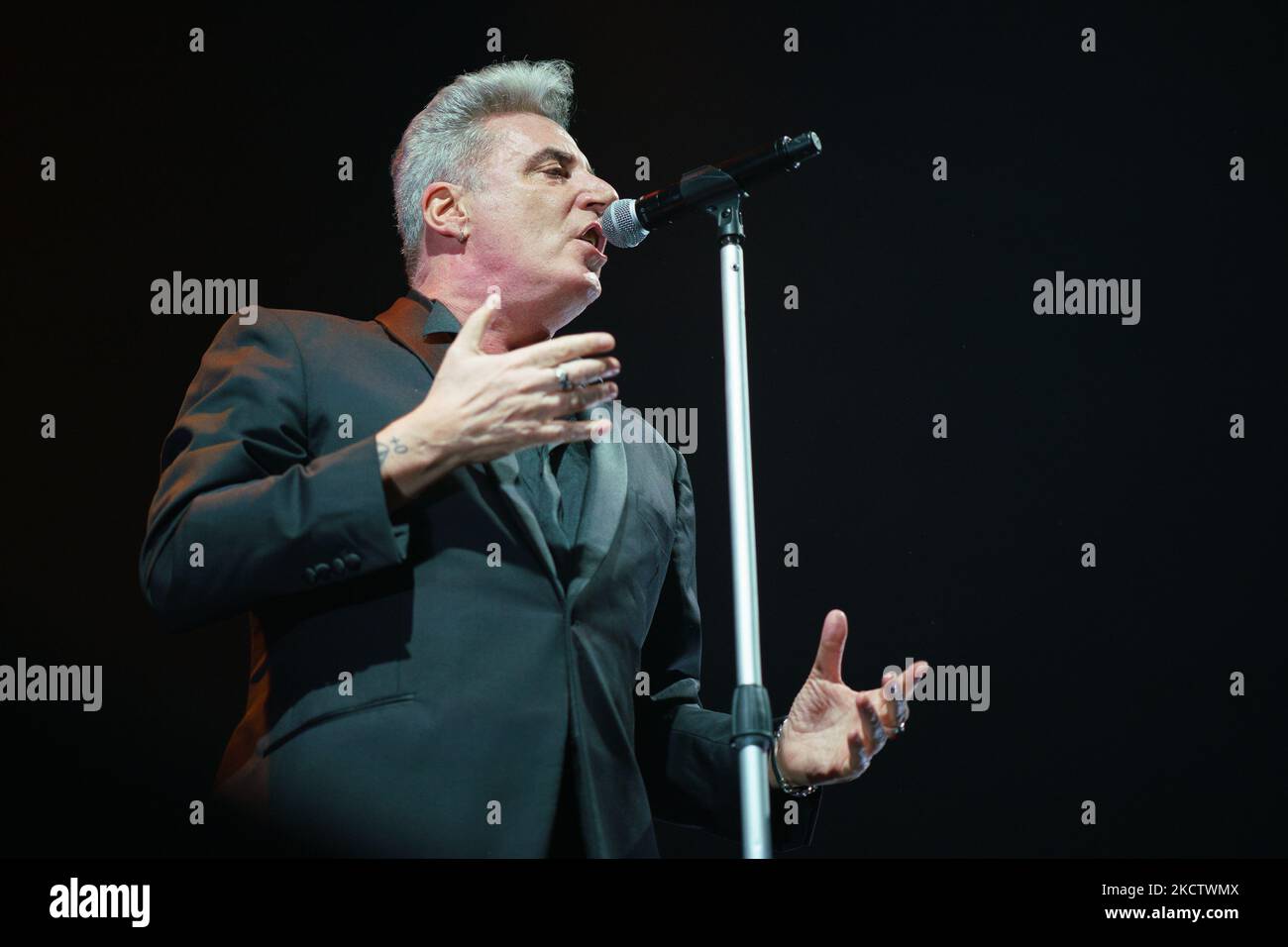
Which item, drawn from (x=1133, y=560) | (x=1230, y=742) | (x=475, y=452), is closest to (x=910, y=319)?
(x=1133, y=560)

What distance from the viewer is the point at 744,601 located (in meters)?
1.55

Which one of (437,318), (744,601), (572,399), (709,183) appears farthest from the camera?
(437,318)

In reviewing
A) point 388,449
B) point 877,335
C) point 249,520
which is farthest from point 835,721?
point 877,335

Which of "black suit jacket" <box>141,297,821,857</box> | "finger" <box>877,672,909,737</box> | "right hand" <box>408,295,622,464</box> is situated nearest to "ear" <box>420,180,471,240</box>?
"black suit jacket" <box>141,297,821,857</box>

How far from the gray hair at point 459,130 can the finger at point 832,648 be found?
1.04 metres

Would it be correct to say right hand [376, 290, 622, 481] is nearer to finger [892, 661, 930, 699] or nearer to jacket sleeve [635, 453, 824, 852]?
finger [892, 661, 930, 699]

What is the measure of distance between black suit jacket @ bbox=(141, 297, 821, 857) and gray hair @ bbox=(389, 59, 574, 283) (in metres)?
0.45

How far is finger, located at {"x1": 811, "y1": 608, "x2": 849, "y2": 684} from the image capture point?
1832 millimetres

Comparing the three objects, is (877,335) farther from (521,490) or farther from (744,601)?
(744,601)

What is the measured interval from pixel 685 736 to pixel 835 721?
1.09 ft

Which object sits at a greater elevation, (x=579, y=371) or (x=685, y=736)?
(x=579, y=371)

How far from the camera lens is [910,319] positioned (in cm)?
317

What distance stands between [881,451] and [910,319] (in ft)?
1.06

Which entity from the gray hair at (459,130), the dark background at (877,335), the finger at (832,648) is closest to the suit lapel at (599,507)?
the finger at (832,648)
